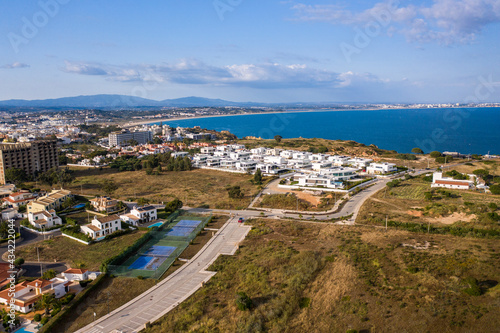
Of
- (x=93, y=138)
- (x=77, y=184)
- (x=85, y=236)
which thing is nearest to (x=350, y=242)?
(x=85, y=236)

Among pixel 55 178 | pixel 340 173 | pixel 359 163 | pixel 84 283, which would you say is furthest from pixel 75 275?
pixel 359 163

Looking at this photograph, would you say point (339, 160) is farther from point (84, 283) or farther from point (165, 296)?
point (84, 283)


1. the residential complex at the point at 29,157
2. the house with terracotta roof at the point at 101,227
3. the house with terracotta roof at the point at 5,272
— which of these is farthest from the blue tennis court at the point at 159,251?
the residential complex at the point at 29,157

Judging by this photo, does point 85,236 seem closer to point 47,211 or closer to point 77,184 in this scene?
point 47,211

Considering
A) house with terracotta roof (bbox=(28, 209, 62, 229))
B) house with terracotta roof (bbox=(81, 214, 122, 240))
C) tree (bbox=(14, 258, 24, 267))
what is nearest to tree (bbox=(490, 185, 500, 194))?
house with terracotta roof (bbox=(81, 214, 122, 240))

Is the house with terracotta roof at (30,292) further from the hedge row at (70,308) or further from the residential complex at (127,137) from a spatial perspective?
the residential complex at (127,137)
